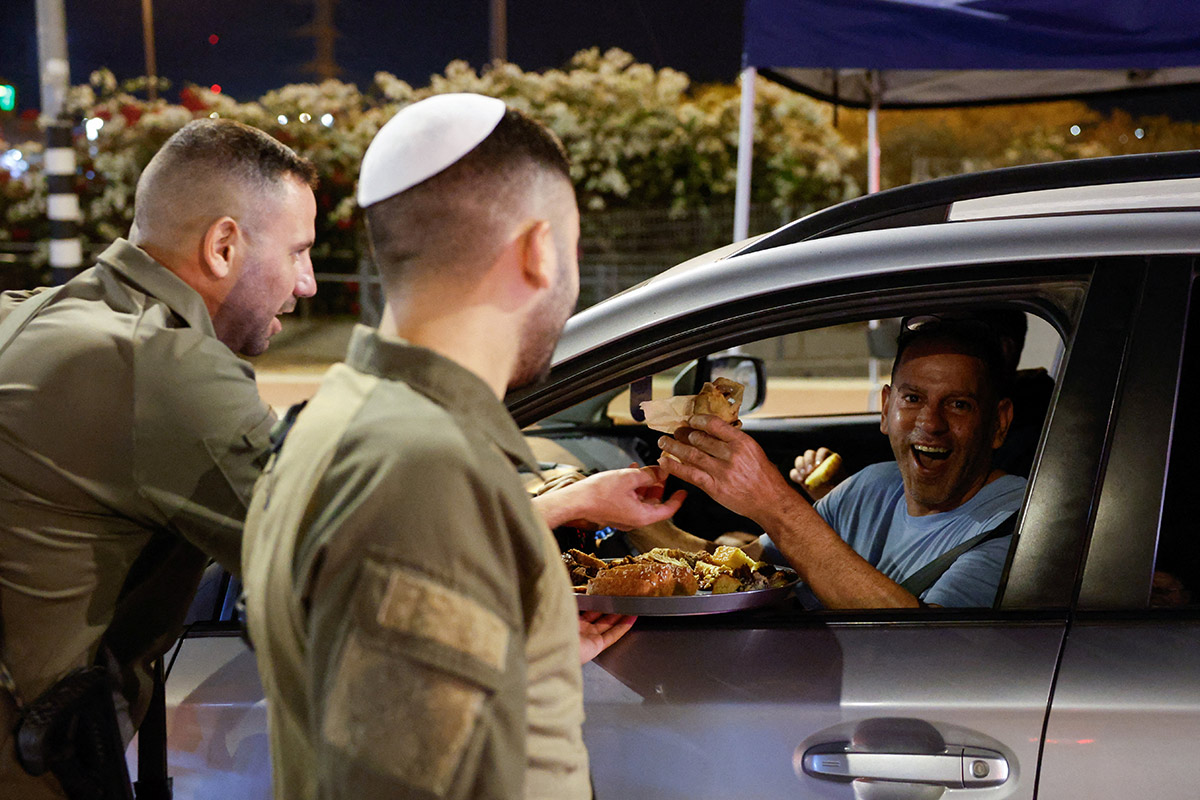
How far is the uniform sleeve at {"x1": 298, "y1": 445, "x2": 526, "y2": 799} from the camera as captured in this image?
3.11 ft

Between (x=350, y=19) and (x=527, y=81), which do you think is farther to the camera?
(x=350, y=19)

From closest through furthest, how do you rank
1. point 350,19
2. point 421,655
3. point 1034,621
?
1. point 421,655
2. point 1034,621
3. point 350,19

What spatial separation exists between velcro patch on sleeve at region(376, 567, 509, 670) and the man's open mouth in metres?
1.73

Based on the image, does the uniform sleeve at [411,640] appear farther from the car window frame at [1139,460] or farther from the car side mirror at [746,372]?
the car side mirror at [746,372]

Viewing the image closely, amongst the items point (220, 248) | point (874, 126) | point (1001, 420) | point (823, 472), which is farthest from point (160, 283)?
point (874, 126)

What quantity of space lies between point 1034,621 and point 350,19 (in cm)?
2835

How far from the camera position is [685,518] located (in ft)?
10.9

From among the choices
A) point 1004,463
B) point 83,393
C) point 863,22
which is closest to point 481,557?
point 83,393

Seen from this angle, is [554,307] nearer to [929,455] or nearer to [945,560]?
[945,560]

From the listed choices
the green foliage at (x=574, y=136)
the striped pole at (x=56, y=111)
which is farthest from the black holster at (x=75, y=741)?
the green foliage at (x=574, y=136)

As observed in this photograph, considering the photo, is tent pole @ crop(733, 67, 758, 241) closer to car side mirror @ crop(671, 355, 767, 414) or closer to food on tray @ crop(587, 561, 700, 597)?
car side mirror @ crop(671, 355, 767, 414)

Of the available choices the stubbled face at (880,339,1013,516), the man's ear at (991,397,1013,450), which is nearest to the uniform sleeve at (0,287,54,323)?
the stubbled face at (880,339,1013,516)

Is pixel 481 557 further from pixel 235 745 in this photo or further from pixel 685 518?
pixel 685 518

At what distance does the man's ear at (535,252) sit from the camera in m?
1.14
